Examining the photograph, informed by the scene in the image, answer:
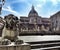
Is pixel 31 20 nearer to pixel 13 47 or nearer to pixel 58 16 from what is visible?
pixel 58 16

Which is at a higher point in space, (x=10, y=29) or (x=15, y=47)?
(x=10, y=29)

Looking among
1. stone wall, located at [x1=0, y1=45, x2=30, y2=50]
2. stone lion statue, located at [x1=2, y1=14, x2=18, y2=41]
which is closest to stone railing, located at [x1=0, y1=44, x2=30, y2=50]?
stone wall, located at [x1=0, y1=45, x2=30, y2=50]

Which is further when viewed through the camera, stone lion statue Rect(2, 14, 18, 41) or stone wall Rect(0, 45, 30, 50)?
stone lion statue Rect(2, 14, 18, 41)

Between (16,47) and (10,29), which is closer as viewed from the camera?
(16,47)

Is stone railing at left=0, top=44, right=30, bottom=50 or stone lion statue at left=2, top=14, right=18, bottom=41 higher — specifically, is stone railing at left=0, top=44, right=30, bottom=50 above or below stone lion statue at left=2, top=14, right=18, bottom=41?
below

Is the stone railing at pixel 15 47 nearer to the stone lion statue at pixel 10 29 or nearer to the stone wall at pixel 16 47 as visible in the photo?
the stone wall at pixel 16 47

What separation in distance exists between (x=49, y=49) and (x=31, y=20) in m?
31.0

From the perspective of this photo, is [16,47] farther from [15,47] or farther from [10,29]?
[10,29]

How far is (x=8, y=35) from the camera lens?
322 cm

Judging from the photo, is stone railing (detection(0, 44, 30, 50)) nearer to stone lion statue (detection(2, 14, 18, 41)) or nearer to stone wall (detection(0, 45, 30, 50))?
stone wall (detection(0, 45, 30, 50))

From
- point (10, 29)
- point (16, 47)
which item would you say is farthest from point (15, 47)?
point (10, 29)

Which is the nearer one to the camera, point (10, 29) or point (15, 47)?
point (15, 47)

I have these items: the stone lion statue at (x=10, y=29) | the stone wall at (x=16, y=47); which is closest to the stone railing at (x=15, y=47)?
the stone wall at (x=16, y=47)

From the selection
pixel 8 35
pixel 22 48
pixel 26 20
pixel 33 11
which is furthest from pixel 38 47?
pixel 33 11
